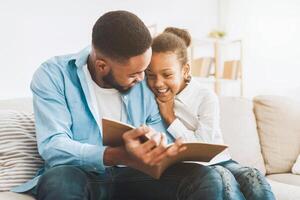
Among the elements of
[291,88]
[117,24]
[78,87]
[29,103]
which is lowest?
[291,88]

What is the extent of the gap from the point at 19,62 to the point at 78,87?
1812 mm

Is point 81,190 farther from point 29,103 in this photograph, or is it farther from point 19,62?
point 19,62

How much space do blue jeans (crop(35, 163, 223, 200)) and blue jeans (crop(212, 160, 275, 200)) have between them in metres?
0.02

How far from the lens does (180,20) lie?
13.4 ft

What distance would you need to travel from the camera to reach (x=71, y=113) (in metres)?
1.38

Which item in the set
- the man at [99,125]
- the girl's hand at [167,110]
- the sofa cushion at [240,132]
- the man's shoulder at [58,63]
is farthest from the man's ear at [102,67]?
the sofa cushion at [240,132]

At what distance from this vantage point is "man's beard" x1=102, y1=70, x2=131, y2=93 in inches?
54.9

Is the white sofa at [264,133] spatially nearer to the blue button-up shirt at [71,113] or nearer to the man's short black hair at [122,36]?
the blue button-up shirt at [71,113]

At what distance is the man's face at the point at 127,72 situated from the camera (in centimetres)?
133

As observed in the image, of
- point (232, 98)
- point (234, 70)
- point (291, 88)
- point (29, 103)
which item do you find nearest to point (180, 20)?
point (234, 70)

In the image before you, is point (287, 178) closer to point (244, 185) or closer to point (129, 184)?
point (244, 185)

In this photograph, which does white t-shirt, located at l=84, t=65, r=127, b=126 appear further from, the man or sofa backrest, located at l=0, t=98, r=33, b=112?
sofa backrest, located at l=0, t=98, r=33, b=112

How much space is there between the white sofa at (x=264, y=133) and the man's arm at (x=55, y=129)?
0.83 meters

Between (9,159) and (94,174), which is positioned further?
(9,159)
